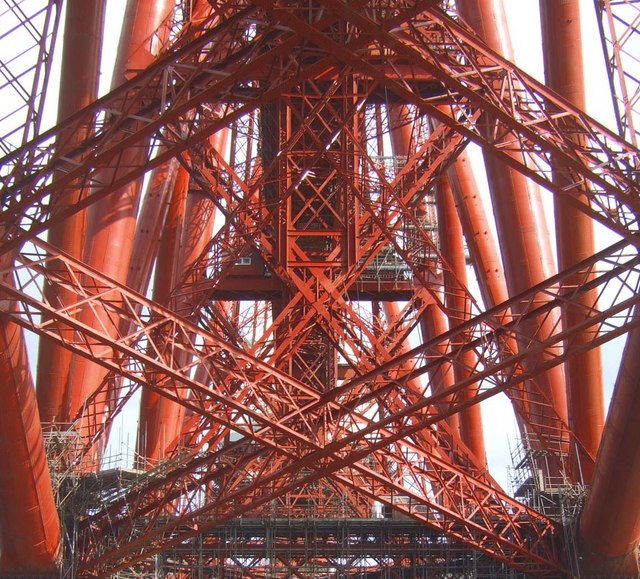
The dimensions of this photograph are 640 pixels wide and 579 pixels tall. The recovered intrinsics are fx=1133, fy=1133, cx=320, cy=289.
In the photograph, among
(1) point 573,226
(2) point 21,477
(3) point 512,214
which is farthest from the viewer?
(3) point 512,214

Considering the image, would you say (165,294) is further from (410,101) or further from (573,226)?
(410,101)

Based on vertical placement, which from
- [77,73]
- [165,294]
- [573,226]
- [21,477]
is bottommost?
[21,477]

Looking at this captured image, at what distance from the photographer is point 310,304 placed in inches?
964

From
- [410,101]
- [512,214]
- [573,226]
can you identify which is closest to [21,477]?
[410,101]

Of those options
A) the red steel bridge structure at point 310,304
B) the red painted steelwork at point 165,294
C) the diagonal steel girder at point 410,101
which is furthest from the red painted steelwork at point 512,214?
the red painted steelwork at point 165,294

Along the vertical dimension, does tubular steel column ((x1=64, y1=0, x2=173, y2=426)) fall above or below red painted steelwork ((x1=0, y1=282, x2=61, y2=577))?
above

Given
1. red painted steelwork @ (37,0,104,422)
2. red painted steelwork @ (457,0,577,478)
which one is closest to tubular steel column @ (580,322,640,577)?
red painted steelwork @ (457,0,577,478)

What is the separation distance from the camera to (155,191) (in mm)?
29266

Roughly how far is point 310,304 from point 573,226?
584 centimetres

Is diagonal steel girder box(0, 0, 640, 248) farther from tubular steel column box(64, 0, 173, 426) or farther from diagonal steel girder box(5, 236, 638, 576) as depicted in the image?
tubular steel column box(64, 0, 173, 426)

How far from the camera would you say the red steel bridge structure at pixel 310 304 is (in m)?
17.4

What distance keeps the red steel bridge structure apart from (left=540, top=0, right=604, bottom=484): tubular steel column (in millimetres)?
46

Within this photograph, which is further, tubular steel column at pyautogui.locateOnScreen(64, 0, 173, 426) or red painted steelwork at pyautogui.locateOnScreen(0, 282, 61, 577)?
tubular steel column at pyautogui.locateOnScreen(64, 0, 173, 426)

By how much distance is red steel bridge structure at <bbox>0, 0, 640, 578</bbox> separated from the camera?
17.4 meters
